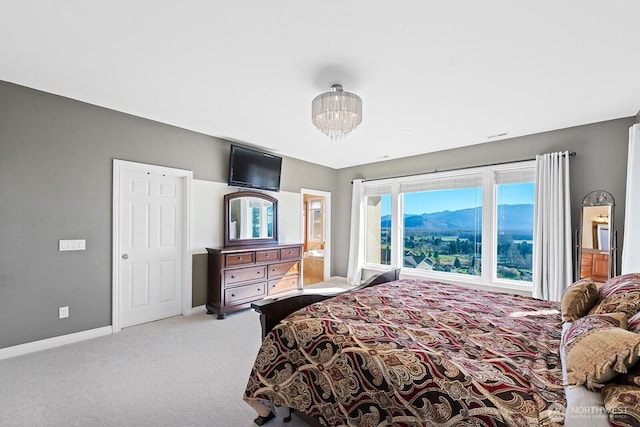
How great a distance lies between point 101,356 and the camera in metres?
2.75

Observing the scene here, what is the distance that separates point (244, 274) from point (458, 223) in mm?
3669

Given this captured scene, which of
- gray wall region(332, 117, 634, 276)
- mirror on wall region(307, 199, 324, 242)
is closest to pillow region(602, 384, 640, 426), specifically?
gray wall region(332, 117, 634, 276)

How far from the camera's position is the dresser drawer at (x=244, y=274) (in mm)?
4008

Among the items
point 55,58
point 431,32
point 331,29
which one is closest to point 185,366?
point 55,58

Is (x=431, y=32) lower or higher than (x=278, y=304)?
higher

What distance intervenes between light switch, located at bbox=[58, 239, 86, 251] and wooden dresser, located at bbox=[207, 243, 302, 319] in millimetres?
1403

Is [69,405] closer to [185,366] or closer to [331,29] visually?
[185,366]

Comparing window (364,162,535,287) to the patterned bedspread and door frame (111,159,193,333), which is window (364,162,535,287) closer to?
the patterned bedspread

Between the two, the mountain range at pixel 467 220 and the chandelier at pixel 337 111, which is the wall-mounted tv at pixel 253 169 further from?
the mountain range at pixel 467 220

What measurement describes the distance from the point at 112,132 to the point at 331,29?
2.92 m

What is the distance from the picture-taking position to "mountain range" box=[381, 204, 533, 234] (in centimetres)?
418

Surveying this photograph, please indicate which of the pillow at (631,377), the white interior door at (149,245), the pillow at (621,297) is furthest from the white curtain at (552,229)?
the white interior door at (149,245)

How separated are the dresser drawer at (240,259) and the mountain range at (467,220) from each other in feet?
9.38

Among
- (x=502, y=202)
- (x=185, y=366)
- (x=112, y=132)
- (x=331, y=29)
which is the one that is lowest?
(x=185, y=366)
